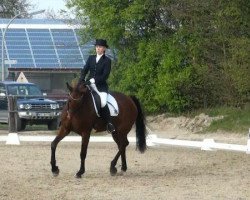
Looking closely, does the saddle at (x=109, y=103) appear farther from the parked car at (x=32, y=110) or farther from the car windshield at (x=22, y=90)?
the car windshield at (x=22, y=90)

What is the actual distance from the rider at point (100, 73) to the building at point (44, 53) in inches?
1789

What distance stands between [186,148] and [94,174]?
8301mm

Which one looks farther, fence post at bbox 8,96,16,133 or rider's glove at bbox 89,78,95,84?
fence post at bbox 8,96,16,133

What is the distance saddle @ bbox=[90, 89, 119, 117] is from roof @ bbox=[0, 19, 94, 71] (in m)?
45.2

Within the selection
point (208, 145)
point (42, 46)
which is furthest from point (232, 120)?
point (42, 46)

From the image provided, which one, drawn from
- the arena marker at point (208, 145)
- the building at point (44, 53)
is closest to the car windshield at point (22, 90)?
the arena marker at point (208, 145)

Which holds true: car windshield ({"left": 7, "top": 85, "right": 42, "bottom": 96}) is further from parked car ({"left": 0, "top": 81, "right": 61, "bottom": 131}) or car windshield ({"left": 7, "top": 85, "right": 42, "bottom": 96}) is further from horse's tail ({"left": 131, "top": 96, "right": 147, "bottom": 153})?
horse's tail ({"left": 131, "top": 96, "right": 147, "bottom": 153})

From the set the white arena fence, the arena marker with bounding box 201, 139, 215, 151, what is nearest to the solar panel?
the white arena fence

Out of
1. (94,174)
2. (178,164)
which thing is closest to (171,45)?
(178,164)

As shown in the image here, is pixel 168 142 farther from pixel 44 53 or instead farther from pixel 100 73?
pixel 44 53

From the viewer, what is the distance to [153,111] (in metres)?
37.9

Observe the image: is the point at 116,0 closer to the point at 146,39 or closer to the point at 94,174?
the point at 146,39

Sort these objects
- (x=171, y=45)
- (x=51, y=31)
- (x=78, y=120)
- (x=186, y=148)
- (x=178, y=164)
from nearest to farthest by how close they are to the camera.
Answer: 1. (x=78, y=120)
2. (x=178, y=164)
3. (x=186, y=148)
4. (x=171, y=45)
5. (x=51, y=31)

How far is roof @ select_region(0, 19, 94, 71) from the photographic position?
6406cm
